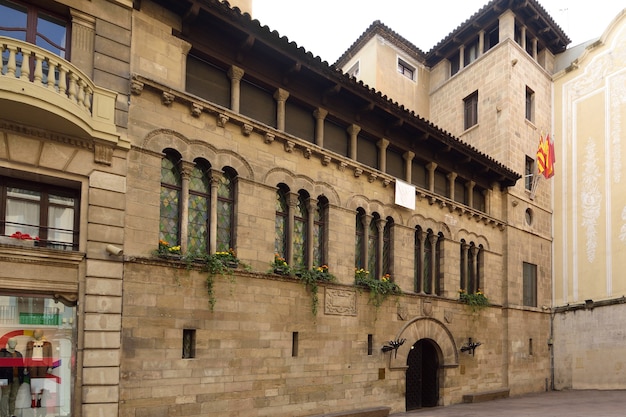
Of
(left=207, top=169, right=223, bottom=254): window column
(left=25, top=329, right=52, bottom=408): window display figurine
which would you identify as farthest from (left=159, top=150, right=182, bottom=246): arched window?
(left=25, top=329, right=52, bottom=408): window display figurine

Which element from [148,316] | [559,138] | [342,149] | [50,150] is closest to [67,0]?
[50,150]

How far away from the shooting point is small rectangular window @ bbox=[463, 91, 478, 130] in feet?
78.0

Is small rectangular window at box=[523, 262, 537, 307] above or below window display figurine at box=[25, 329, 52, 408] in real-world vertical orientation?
above

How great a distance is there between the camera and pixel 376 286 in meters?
14.9

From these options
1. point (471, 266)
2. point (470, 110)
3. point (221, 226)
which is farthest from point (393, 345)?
point (470, 110)

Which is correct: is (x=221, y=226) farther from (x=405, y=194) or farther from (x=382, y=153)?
(x=405, y=194)

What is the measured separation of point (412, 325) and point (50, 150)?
11.2 meters

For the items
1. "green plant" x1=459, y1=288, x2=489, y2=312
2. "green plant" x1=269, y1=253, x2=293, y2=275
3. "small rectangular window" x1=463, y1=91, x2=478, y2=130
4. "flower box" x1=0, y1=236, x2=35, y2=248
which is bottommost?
"green plant" x1=459, y1=288, x2=489, y2=312

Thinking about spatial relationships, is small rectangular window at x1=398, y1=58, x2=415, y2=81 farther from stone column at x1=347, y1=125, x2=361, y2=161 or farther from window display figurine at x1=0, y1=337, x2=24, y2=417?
window display figurine at x1=0, y1=337, x2=24, y2=417

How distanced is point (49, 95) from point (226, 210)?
464 cm

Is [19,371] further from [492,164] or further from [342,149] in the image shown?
[492,164]

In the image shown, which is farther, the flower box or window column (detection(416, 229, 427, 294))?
window column (detection(416, 229, 427, 294))

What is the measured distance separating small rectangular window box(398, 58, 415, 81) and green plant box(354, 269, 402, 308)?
13830 millimetres

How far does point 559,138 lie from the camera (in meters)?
24.6
